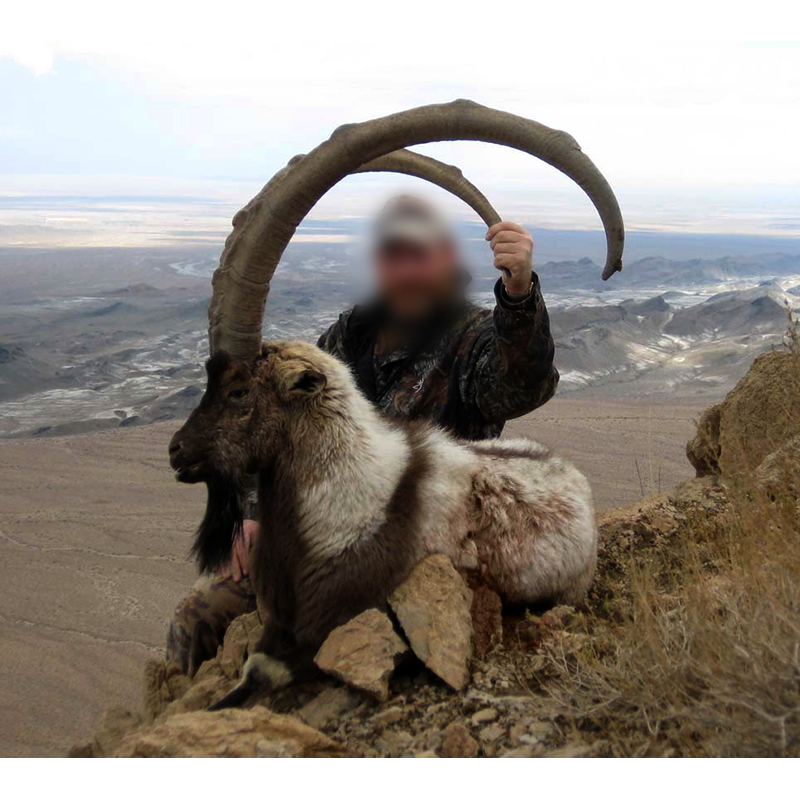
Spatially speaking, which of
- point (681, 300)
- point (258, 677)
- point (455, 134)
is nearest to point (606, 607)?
point (258, 677)

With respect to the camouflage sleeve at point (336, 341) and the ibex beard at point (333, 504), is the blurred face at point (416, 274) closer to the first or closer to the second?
the camouflage sleeve at point (336, 341)

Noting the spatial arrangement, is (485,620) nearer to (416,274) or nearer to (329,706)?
(329,706)

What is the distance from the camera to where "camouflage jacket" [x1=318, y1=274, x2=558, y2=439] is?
3.83 m

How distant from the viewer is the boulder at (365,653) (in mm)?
2998

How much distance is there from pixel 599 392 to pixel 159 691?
58.7 feet

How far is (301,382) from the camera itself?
3424mm

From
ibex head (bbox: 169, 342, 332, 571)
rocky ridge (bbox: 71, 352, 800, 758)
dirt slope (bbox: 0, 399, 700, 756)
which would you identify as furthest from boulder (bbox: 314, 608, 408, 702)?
dirt slope (bbox: 0, 399, 700, 756)

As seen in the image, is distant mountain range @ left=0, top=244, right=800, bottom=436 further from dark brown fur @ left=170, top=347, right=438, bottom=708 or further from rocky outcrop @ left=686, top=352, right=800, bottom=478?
dark brown fur @ left=170, top=347, right=438, bottom=708

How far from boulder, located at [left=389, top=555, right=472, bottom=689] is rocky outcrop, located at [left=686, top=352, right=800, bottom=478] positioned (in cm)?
258

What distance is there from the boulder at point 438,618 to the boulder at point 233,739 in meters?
0.49

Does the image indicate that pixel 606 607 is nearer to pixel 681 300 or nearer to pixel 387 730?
pixel 387 730

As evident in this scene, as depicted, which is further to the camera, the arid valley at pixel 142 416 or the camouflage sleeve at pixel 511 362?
the arid valley at pixel 142 416

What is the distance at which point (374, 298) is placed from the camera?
461 cm

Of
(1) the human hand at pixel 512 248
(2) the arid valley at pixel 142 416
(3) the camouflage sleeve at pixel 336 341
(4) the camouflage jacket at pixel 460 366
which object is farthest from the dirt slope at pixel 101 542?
(1) the human hand at pixel 512 248
